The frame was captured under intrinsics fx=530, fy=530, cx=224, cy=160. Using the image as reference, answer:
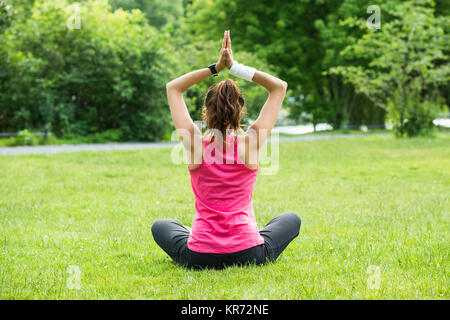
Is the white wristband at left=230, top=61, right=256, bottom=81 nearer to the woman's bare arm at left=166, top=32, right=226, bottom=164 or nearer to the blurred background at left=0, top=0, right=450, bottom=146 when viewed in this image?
the woman's bare arm at left=166, top=32, right=226, bottom=164

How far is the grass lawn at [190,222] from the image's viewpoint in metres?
3.83

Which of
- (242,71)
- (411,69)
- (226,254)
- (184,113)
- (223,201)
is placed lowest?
(226,254)

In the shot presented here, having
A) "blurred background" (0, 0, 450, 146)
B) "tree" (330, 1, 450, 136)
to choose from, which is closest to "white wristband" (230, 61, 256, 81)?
"blurred background" (0, 0, 450, 146)

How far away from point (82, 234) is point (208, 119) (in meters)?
2.67

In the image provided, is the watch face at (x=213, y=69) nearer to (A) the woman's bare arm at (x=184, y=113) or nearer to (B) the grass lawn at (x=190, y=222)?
(A) the woman's bare arm at (x=184, y=113)

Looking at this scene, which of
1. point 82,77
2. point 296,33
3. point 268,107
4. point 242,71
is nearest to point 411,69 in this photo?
point 296,33

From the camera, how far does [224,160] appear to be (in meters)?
→ 3.81

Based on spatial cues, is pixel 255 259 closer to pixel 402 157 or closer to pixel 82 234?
pixel 82 234

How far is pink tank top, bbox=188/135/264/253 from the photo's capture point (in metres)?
3.81

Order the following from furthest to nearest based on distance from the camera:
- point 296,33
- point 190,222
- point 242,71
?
point 296,33, point 190,222, point 242,71

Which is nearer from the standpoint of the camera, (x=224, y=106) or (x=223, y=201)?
(x=224, y=106)

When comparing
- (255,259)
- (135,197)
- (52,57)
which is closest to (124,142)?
(52,57)

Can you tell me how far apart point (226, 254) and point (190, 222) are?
96.9 inches

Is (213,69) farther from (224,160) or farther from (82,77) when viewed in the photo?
(82,77)
